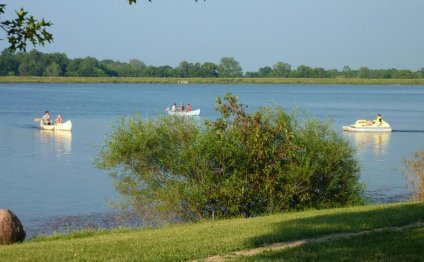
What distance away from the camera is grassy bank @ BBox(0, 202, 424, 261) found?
10.5 metres

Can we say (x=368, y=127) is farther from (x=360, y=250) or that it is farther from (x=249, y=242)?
(x=360, y=250)

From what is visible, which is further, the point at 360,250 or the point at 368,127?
the point at 368,127

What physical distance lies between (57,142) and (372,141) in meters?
19.5

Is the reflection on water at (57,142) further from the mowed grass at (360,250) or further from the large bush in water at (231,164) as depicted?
the mowed grass at (360,250)

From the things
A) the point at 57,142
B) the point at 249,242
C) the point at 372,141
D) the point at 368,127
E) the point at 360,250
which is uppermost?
the point at 360,250

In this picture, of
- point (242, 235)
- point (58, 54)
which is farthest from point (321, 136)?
point (58, 54)

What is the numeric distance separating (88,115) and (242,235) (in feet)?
209

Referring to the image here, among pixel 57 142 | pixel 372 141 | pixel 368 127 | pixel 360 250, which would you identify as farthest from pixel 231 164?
pixel 368 127

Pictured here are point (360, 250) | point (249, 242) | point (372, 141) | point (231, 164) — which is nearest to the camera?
point (360, 250)

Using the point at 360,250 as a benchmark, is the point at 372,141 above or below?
below

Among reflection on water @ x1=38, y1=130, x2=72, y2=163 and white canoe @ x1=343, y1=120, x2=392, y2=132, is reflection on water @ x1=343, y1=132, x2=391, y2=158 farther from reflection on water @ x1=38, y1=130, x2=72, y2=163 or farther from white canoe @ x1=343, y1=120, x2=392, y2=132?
reflection on water @ x1=38, y1=130, x2=72, y2=163

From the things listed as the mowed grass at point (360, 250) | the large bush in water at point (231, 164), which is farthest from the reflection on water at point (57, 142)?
the mowed grass at point (360, 250)

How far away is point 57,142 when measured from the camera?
47469mm

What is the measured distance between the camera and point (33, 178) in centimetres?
3152
